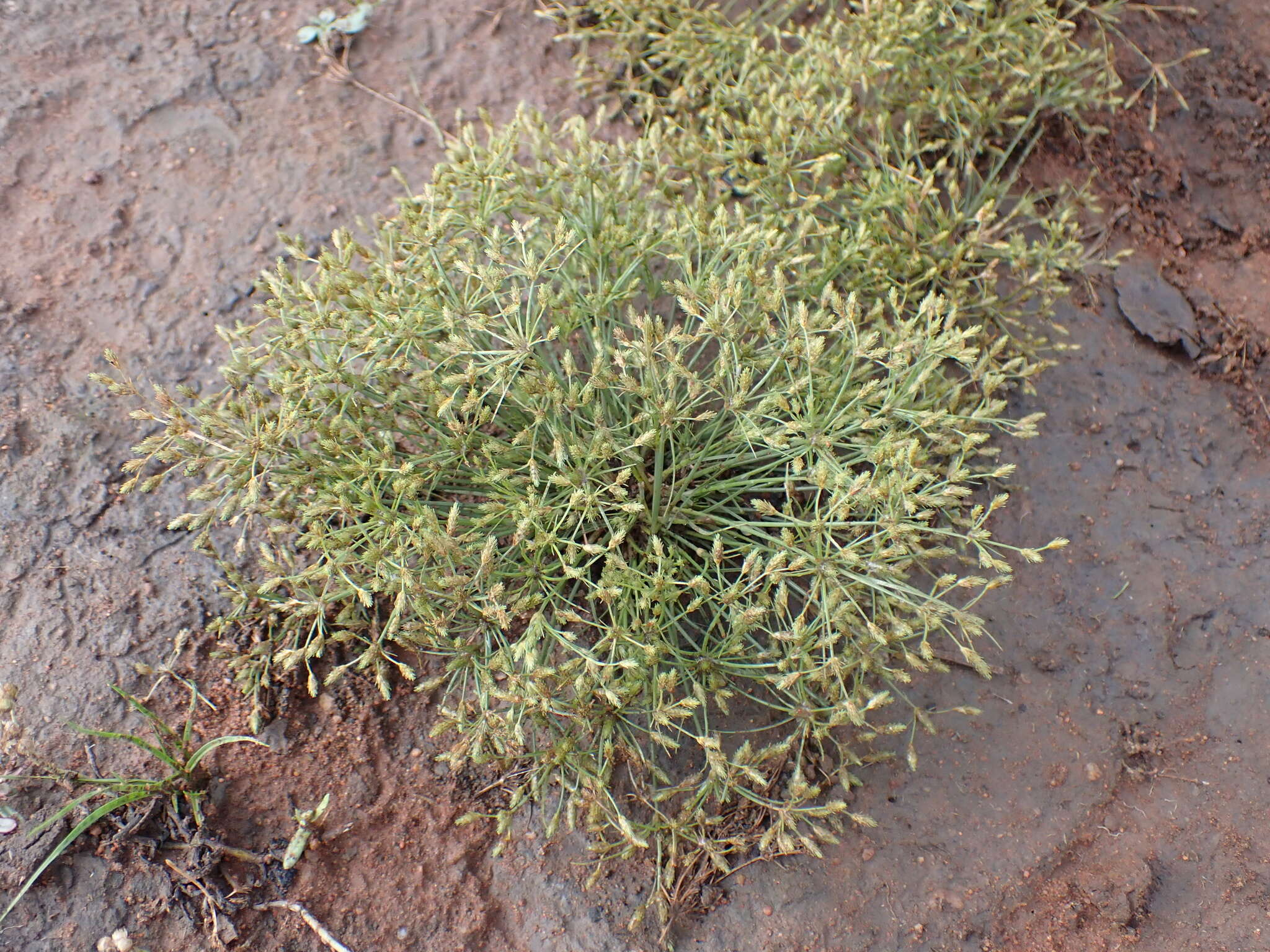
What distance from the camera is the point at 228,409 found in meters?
2.49

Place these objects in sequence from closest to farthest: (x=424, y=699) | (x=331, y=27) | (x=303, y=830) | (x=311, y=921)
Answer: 1. (x=311, y=921)
2. (x=303, y=830)
3. (x=424, y=699)
4. (x=331, y=27)

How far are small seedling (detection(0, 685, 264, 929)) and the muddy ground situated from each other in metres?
0.07

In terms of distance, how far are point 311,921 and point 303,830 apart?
0.24 meters

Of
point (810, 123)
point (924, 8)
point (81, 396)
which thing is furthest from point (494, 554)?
point (924, 8)

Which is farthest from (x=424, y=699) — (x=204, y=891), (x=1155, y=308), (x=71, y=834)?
(x=1155, y=308)

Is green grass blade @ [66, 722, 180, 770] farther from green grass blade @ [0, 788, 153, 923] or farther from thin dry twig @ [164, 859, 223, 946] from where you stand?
thin dry twig @ [164, 859, 223, 946]

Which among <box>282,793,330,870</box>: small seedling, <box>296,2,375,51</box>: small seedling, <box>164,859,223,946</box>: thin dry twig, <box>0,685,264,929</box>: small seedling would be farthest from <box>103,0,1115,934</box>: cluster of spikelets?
<box>296,2,375,51</box>: small seedling

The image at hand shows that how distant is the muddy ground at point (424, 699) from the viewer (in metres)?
2.66

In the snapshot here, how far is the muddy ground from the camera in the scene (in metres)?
2.66

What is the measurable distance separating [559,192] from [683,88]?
1.24m

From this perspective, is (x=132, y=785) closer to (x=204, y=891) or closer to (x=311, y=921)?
(x=204, y=891)

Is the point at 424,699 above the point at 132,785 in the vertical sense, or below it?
below

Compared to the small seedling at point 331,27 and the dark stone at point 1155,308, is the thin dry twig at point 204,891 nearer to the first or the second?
the small seedling at point 331,27

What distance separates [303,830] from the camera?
2.62 meters
